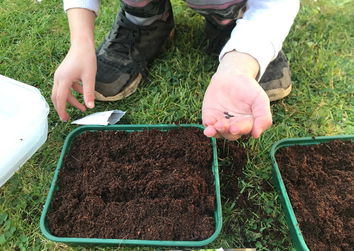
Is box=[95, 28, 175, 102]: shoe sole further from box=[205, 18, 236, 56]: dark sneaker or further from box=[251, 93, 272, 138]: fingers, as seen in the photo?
box=[251, 93, 272, 138]: fingers

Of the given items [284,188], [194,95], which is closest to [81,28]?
[194,95]

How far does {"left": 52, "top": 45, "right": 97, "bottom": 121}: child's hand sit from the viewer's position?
1364 mm

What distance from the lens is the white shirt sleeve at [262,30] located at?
1254 millimetres

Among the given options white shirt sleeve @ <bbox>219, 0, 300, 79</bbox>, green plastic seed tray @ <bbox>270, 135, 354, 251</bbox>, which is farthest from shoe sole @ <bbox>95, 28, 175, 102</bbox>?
green plastic seed tray @ <bbox>270, 135, 354, 251</bbox>

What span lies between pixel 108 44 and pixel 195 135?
664 millimetres

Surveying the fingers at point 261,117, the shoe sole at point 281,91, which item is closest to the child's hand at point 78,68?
the fingers at point 261,117

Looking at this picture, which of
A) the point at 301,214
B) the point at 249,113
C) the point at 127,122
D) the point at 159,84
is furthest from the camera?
the point at 159,84

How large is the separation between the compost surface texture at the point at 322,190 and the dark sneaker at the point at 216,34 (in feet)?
2.01

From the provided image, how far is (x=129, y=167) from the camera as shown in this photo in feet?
4.32

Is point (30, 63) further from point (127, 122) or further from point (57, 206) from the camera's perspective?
point (57, 206)

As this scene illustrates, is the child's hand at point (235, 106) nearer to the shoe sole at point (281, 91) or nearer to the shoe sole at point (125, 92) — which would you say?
the shoe sole at point (281, 91)

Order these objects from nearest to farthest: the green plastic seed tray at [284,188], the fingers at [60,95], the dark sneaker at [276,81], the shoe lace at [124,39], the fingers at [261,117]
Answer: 1. the fingers at [261,117]
2. the green plastic seed tray at [284,188]
3. the fingers at [60,95]
4. the dark sneaker at [276,81]
5. the shoe lace at [124,39]

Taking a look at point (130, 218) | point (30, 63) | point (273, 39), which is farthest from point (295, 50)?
point (30, 63)

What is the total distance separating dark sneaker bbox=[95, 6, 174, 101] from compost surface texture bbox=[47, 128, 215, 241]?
28 cm
